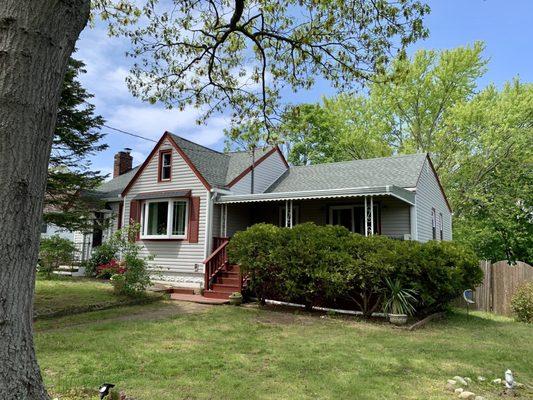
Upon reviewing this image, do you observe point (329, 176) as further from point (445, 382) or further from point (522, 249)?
point (522, 249)

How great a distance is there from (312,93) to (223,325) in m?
5.37

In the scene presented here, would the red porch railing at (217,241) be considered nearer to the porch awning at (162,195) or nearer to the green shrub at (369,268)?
the porch awning at (162,195)

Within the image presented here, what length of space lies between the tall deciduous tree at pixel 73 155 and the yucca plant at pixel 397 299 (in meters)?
8.78

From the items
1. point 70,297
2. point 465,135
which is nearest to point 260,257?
point 70,297

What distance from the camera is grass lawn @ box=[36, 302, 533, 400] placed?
4484 mm

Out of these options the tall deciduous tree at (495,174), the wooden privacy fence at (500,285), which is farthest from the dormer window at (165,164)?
the tall deciduous tree at (495,174)

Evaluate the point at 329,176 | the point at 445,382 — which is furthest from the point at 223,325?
the point at 329,176

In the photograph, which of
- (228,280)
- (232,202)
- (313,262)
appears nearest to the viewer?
(313,262)

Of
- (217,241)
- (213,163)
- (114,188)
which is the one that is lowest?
(217,241)

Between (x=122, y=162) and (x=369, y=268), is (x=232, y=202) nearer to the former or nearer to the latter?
(x=369, y=268)

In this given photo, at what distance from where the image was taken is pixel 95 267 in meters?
16.6

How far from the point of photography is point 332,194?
12.0 m

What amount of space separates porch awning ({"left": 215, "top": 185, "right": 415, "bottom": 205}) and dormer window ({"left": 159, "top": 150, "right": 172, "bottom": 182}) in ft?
9.07

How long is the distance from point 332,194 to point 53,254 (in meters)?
11.0
